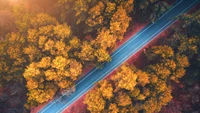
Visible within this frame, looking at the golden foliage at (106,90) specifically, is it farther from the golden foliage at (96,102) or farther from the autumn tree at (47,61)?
the autumn tree at (47,61)

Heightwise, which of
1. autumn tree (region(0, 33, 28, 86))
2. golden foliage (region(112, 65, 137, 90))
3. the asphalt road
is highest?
autumn tree (region(0, 33, 28, 86))

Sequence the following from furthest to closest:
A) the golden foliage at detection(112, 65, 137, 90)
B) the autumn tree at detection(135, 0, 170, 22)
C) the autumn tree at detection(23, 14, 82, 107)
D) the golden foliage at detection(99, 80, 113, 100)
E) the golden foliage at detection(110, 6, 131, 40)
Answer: the autumn tree at detection(135, 0, 170, 22) → the golden foliage at detection(110, 6, 131, 40) → the autumn tree at detection(23, 14, 82, 107) → the golden foliage at detection(99, 80, 113, 100) → the golden foliage at detection(112, 65, 137, 90)

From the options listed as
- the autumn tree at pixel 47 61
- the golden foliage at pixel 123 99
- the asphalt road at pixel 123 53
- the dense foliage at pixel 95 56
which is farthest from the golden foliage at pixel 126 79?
the asphalt road at pixel 123 53

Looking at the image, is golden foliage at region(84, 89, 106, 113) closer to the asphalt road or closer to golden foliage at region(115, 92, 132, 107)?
golden foliage at region(115, 92, 132, 107)

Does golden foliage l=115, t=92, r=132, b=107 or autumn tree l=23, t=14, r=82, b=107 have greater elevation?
autumn tree l=23, t=14, r=82, b=107

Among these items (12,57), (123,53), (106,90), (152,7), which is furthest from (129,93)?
(12,57)

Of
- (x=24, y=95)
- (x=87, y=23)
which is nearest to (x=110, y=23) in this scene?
(x=87, y=23)

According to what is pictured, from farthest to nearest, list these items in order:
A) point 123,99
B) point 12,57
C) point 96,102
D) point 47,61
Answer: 1. point 12,57
2. point 47,61
3. point 123,99
4. point 96,102

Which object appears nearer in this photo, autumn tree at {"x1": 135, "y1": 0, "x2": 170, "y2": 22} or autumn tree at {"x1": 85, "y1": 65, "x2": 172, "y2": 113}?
autumn tree at {"x1": 85, "y1": 65, "x2": 172, "y2": 113}

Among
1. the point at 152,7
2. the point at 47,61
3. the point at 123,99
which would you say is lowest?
the point at 123,99

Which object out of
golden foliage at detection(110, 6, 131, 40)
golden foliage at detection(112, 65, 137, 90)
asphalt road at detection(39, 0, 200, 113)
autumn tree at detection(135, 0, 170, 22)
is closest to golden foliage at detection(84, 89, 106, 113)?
golden foliage at detection(112, 65, 137, 90)

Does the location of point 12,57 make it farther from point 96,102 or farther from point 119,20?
point 119,20
